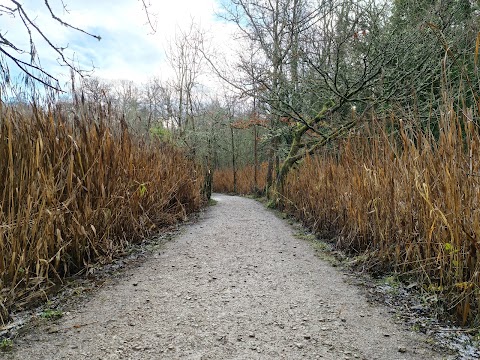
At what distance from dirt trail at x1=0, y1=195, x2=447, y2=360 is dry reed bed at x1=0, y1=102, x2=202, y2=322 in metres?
0.38

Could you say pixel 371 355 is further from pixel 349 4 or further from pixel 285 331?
pixel 349 4

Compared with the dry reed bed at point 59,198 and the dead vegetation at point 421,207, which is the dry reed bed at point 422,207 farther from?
the dry reed bed at point 59,198

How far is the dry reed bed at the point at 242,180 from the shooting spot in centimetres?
1474

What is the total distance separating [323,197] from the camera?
4582mm

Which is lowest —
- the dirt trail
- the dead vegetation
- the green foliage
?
the dirt trail

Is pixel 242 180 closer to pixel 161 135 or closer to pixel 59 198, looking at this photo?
pixel 161 135

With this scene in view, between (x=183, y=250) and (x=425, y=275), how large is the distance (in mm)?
2390

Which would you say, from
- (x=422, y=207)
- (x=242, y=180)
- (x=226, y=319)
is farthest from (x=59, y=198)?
(x=242, y=180)

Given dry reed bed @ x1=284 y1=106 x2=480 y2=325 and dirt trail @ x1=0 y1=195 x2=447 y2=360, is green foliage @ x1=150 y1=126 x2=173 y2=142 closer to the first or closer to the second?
dirt trail @ x1=0 y1=195 x2=447 y2=360

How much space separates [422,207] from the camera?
229 cm

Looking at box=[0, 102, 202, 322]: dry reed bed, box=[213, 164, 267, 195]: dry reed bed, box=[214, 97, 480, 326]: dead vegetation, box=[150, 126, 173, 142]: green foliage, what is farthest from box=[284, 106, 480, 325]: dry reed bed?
box=[213, 164, 267, 195]: dry reed bed

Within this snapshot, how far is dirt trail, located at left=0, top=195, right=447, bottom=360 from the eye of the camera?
1633mm

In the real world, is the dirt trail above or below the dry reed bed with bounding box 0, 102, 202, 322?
below

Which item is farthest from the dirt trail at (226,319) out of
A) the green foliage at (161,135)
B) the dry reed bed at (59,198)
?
the green foliage at (161,135)
